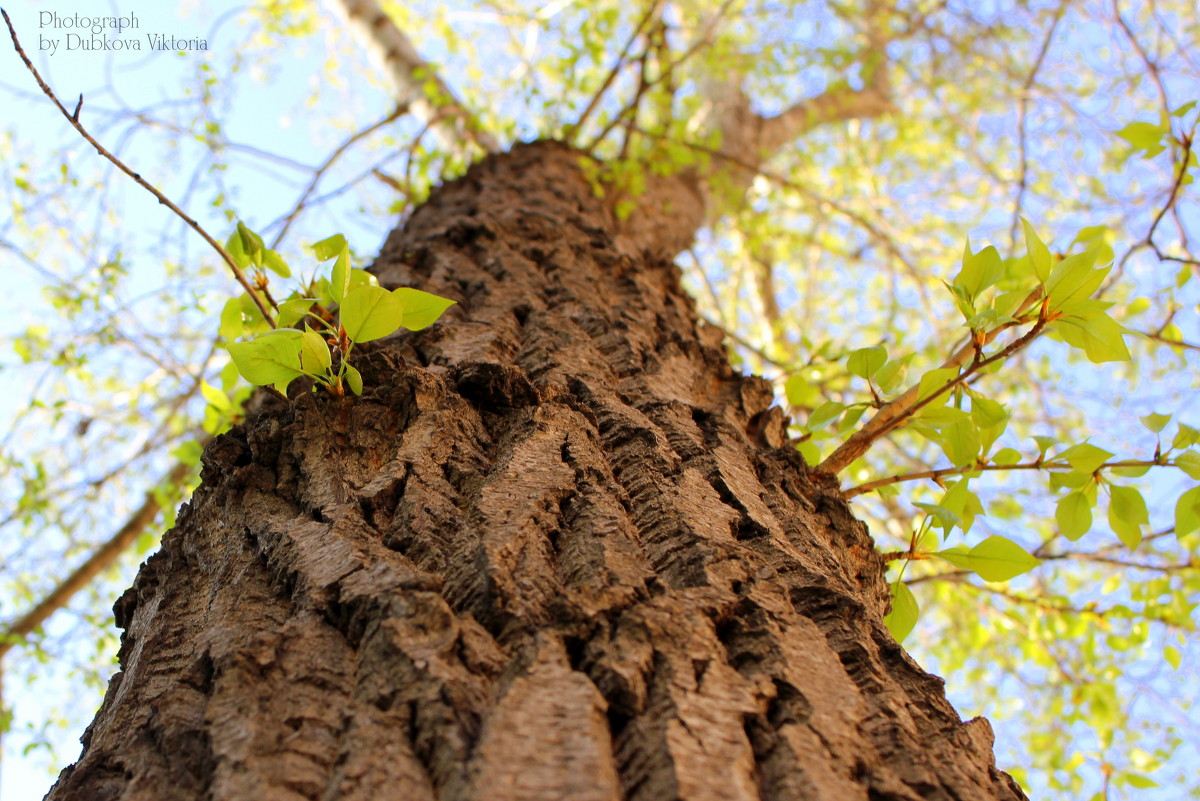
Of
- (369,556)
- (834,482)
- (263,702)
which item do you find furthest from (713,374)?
(263,702)

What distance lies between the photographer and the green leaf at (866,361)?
138cm

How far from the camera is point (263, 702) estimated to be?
32.0 inches

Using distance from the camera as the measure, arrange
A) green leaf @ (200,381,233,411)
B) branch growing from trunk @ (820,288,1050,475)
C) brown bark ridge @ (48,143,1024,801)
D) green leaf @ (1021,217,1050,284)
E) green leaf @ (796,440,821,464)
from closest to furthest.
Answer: brown bark ridge @ (48,143,1024,801), green leaf @ (1021,217,1050,284), branch growing from trunk @ (820,288,1050,475), green leaf @ (796,440,821,464), green leaf @ (200,381,233,411)

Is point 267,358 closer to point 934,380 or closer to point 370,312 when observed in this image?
point 370,312

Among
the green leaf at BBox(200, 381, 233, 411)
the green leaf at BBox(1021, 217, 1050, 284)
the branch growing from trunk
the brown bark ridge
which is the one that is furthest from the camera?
the green leaf at BBox(200, 381, 233, 411)

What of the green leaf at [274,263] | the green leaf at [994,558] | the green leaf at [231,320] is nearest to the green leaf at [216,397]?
the green leaf at [231,320]

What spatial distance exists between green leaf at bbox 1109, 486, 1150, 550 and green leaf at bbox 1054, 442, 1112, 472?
12cm

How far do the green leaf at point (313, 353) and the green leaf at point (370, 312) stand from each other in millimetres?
41

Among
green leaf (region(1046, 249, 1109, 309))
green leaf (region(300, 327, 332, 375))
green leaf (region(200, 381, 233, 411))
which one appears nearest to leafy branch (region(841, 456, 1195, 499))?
green leaf (region(1046, 249, 1109, 309))

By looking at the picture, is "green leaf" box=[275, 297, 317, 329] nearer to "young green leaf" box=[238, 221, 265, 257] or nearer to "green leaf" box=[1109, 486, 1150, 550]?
"young green leaf" box=[238, 221, 265, 257]

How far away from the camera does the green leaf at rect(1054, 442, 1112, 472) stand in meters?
1.34

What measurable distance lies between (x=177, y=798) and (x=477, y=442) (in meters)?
0.59

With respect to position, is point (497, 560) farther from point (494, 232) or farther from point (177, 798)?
point (494, 232)

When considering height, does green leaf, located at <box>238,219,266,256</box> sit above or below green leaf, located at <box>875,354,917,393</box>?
below
